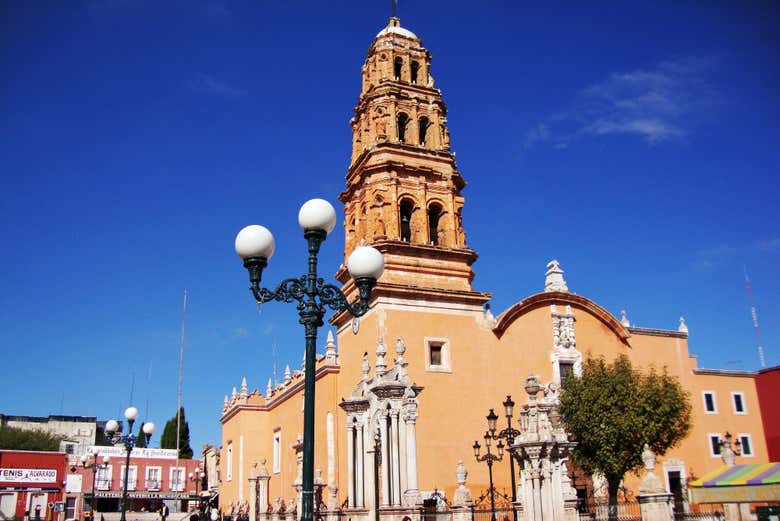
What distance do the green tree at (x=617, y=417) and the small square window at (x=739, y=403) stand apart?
22.2 feet

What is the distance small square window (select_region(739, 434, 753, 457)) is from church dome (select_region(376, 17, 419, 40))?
23.3 metres

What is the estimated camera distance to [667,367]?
31359 mm

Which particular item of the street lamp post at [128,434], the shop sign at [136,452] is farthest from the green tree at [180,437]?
the street lamp post at [128,434]

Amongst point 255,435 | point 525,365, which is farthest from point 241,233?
point 255,435

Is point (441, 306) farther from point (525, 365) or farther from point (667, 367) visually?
point (667, 367)

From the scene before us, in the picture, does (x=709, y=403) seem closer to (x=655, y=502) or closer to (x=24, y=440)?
(x=655, y=502)

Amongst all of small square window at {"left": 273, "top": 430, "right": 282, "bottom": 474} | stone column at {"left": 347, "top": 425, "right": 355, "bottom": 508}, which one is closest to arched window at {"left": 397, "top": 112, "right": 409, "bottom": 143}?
stone column at {"left": 347, "top": 425, "right": 355, "bottom": 508}

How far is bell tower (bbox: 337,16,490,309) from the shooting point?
27.8m

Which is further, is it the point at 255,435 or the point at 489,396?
the point at 255,435

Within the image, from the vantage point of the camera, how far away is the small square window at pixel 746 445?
3250cm

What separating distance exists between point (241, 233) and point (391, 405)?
9879 mm

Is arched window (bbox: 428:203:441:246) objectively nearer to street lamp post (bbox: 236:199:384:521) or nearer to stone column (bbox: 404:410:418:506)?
stone column (bbox: 404:410:418:506)

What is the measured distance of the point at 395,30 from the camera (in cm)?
3244

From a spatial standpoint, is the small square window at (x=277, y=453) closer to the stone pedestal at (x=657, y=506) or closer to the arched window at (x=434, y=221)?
the arched window at (x=434, y=221)
